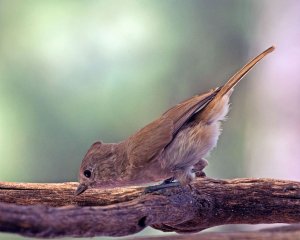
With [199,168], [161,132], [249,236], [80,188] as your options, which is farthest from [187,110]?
[249,236]

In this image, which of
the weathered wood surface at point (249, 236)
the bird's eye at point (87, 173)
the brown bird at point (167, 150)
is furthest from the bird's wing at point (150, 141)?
the weathered wood surface at point (249, 236)

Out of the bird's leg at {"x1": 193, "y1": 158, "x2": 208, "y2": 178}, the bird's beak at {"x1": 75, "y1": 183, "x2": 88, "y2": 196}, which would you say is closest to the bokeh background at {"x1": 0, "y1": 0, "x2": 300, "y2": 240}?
the bird's leg at {"x1": 193, "y1": 158, "x2": 208, "y2": 178}

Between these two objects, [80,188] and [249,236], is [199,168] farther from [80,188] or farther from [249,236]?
[249,236]

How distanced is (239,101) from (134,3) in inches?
55.2

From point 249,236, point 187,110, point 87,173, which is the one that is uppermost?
point 187,110

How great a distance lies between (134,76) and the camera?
186 inches

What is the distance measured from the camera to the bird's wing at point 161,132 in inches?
124

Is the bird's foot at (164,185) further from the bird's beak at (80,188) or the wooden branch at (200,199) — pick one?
the bird's beak at (80,188)

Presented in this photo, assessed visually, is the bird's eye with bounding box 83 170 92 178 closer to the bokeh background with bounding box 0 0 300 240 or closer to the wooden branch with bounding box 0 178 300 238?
the wooden branch with bounding box 0 178 300 238

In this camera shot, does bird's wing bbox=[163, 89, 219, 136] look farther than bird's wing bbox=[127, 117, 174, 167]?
Yes

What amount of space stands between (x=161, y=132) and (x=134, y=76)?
5.18 feet

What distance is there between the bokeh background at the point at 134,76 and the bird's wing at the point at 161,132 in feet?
4.76

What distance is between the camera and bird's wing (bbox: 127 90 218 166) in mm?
3160

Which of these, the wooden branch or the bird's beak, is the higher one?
the bird's beak
